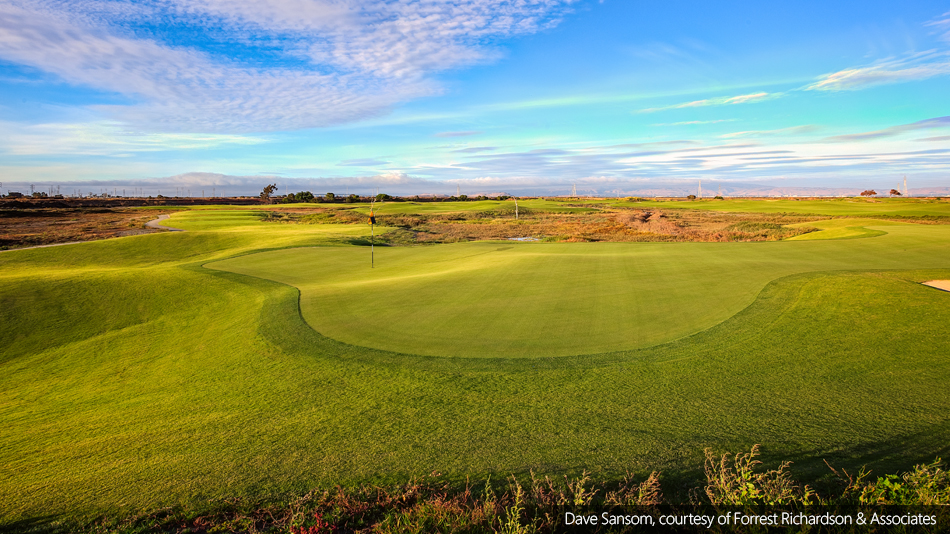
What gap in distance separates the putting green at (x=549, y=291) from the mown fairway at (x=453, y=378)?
0.30 feet

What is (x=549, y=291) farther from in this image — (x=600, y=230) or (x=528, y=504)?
(x=600, y=230)

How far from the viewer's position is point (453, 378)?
→ 6.82m

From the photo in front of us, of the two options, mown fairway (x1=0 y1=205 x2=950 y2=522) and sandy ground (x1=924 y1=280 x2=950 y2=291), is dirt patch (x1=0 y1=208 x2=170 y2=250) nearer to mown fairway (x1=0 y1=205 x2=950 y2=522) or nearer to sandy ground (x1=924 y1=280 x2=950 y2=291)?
mown fairway (x1=0 y1=205 x2=950 y2=522)

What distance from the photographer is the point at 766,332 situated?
841 cm

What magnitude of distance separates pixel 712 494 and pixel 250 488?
408cm

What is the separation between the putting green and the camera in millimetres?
8578

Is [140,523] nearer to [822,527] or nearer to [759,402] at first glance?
[822,527]

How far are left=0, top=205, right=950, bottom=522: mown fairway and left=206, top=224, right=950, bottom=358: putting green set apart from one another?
3.6 inches

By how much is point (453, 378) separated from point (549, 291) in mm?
5640

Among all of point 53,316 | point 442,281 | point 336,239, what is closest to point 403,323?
point 442,281

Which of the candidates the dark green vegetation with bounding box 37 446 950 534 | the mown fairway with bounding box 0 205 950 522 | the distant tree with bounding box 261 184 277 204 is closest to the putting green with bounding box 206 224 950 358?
the mown fairway with bounding box 0 205 950 522

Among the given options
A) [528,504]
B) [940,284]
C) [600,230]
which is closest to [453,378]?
[528,504]

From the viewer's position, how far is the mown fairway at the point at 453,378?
15.3 ft

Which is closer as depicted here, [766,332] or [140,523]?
[140,523]
